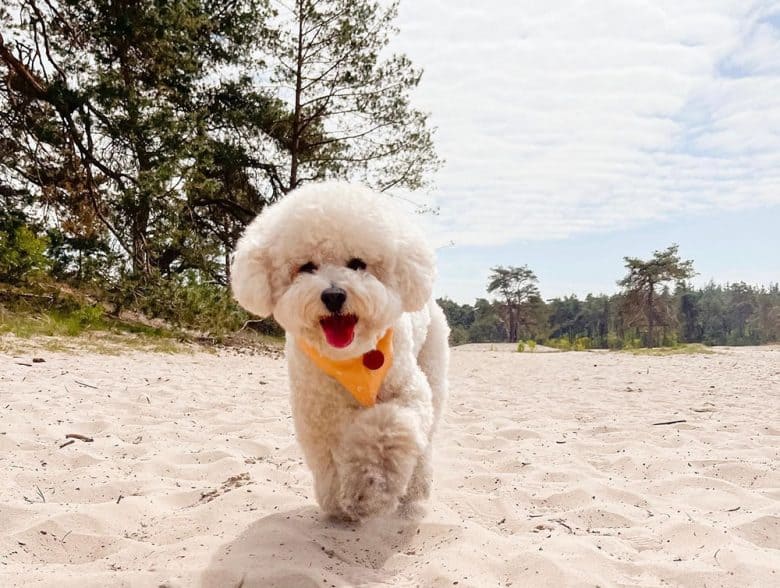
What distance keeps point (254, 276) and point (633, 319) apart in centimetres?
3758

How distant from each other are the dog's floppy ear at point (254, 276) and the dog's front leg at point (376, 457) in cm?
70

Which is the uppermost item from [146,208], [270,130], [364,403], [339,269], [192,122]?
[270,130]

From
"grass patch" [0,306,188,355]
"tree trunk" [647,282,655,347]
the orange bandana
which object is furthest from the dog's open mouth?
"tree trunk" [647,282,655,347]

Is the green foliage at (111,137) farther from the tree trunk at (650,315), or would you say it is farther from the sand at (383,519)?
the tree trunk at (650,315)

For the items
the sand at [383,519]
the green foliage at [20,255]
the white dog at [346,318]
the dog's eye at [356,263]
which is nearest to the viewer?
the sand at [383,519]

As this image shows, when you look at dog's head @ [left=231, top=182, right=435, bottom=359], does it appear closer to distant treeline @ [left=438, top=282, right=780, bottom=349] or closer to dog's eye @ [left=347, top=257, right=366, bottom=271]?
dog's eye @ [left=347, top=257, right=366, bottom=271]

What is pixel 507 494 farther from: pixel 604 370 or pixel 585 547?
pixel 604 370

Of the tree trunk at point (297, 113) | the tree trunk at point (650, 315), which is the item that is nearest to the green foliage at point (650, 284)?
the tree trunk at point (650, 315)

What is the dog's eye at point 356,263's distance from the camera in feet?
9.37

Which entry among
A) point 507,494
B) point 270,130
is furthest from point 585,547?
point 270,130

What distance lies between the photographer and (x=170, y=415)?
17.6ft

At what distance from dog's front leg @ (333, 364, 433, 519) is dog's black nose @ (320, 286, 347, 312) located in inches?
23.1

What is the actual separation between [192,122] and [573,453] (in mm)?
10836

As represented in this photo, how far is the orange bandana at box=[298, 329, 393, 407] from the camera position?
2.87m
